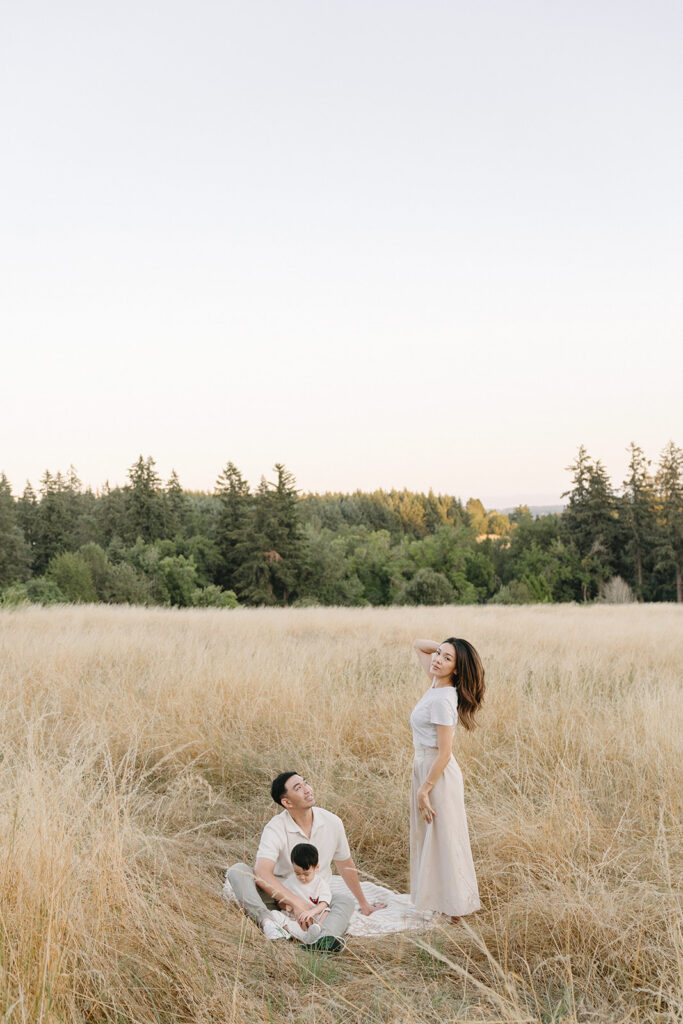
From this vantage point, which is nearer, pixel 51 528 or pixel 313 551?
pixel 313 551

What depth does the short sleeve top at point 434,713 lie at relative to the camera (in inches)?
147

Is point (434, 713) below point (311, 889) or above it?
above

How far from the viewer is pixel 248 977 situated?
9.65ft

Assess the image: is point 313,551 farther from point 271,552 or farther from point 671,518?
point 671,518

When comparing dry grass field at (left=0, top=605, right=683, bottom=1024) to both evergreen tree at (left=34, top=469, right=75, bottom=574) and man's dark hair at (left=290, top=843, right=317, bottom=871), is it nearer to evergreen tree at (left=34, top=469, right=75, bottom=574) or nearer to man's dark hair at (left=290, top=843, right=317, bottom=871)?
man's dark hair at (left=290, top=843, right=317, bottom=871)

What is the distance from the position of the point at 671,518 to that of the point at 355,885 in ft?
190

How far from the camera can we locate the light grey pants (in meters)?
3.65

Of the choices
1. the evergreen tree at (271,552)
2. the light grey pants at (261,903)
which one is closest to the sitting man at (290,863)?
the light grey pants at (261,903)

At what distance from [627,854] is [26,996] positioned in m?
2.97

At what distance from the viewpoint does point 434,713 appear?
3762 millimetres

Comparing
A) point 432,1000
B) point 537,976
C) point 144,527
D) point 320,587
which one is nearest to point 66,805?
point 432,1000

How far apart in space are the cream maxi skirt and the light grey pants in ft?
1.20

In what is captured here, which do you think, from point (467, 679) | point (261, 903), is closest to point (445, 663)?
point (467, 679)

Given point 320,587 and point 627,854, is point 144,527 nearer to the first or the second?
point 320,587
